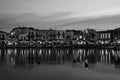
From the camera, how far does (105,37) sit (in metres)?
126

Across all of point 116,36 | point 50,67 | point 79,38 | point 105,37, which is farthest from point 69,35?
point 50,67

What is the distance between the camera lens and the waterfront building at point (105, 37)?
119544mm

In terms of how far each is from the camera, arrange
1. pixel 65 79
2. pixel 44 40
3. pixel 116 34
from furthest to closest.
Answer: pixel 44 40, pixel 116 34, pixel 65 79

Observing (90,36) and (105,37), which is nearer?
(105,37)

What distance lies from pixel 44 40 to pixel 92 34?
119 ft

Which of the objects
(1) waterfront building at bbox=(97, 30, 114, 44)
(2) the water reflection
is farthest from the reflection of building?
(2) the water reflection

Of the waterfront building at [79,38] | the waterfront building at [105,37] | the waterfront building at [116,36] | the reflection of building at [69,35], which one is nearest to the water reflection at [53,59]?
the waterfront building at [116,36]

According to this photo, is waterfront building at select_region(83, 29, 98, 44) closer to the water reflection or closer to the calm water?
the water reflection

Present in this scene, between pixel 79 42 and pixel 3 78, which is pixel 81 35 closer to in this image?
pixel 79 42

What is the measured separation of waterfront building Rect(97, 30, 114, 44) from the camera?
120 metres

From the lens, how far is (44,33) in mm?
136875

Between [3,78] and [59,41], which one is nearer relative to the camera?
[3,78]

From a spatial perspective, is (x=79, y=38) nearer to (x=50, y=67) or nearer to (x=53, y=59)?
(x=53, y=59)

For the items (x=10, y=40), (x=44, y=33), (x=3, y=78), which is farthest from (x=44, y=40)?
(x=3, y=78)
